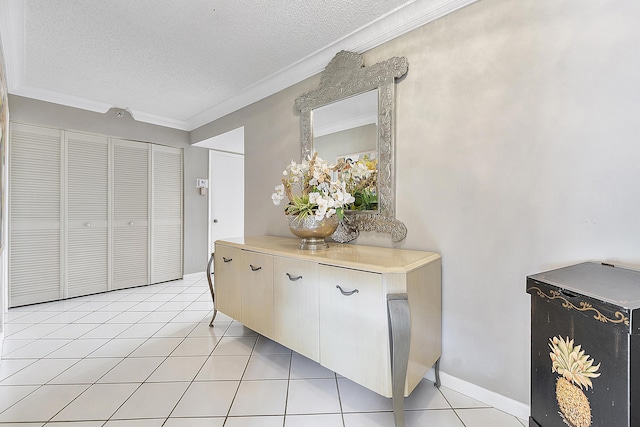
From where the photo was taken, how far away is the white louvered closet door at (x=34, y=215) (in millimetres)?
3000

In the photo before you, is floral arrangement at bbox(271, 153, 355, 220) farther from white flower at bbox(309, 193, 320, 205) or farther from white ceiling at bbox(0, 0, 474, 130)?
white ceiling at bbox(0, 0, 474, 130)

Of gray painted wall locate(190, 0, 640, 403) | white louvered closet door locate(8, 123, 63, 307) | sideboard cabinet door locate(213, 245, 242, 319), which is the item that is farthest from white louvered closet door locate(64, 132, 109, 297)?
gray painted wall locate(190, 0, 640, 403)

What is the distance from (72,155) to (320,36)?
324 centimetres

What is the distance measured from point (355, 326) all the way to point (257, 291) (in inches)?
34.3

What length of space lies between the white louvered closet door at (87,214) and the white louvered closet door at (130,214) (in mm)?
106

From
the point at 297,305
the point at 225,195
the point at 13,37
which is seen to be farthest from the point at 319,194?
the point at 225,195

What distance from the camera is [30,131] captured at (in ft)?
10.1

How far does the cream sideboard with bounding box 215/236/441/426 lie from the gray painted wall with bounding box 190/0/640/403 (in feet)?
0.77

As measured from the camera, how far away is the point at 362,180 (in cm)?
210

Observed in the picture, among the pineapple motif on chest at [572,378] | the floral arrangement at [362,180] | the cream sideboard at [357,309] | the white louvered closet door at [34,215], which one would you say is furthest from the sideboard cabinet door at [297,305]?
the white louvered closet door at [34,215]

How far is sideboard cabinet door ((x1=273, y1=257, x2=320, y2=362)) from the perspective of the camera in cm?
163

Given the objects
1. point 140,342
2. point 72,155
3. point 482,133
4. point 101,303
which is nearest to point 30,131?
point 72,155

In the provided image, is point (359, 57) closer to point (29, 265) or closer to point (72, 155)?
point (72, 155)

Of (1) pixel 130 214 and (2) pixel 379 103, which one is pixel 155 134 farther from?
(2) pixel 379 103
